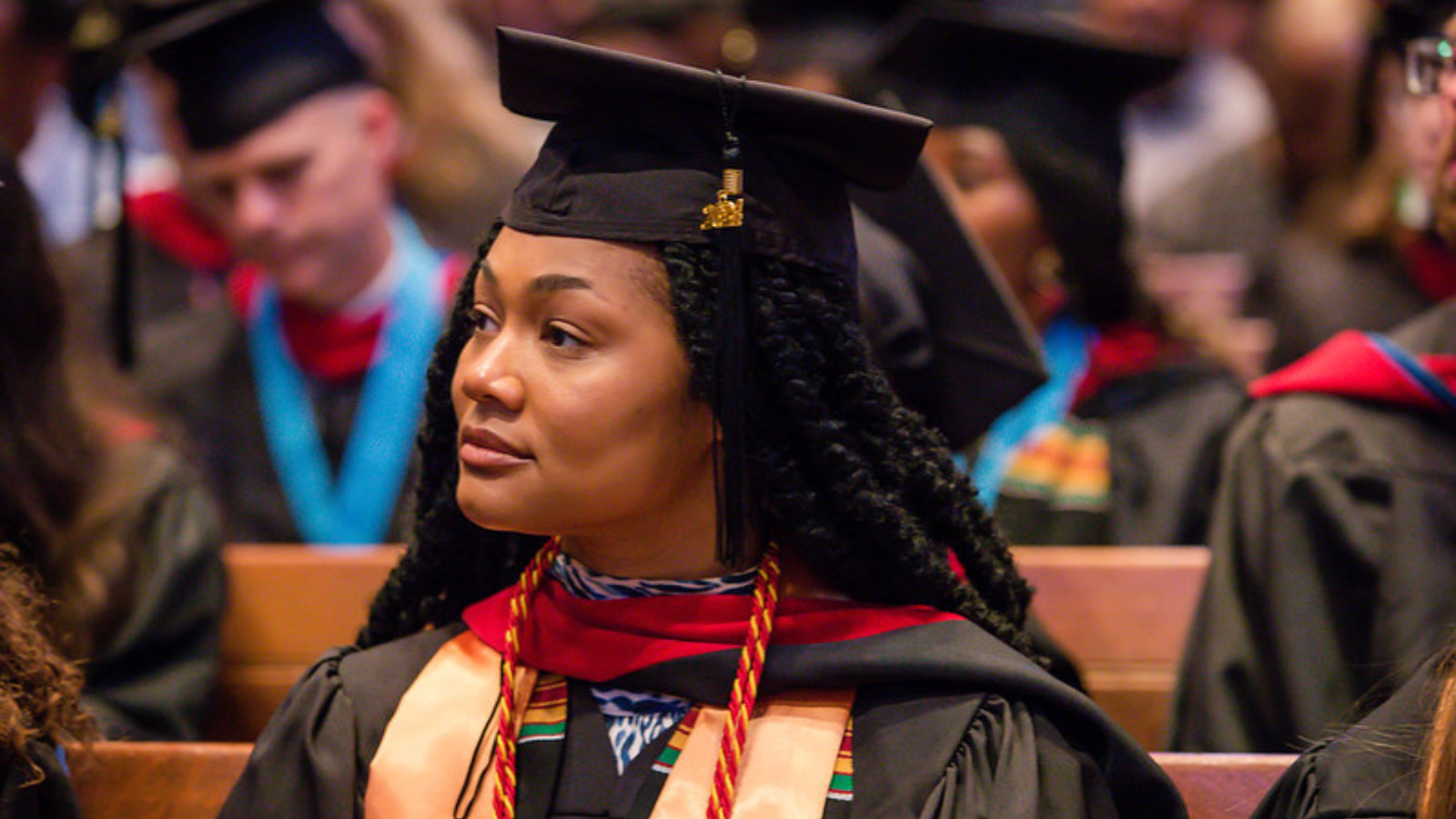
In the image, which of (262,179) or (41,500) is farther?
(262,179)

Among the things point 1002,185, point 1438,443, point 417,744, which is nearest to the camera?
point 417,744

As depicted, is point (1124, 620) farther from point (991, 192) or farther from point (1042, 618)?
point (991, 192)

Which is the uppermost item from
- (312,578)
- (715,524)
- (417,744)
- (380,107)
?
(380,107)

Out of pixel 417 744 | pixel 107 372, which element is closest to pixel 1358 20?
pixel 107 372

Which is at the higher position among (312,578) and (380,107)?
(380,107)

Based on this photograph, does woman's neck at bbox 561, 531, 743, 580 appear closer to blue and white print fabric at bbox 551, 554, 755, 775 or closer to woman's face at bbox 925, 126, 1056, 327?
blue and white print fabric at bbox 551, 554, 755, 775

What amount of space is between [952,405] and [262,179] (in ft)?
A: 6.66

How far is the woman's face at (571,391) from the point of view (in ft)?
5.63

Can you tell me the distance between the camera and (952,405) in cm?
263

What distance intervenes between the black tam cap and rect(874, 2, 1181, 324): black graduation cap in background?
1407 millimetres

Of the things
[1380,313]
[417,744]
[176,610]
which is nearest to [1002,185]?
[1380,313]

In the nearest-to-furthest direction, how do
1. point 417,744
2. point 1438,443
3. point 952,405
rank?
point 417,744 → point 1438,443 → point 952,405

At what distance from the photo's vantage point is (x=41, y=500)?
2514 mm

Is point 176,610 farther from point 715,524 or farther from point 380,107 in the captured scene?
point 380,107
